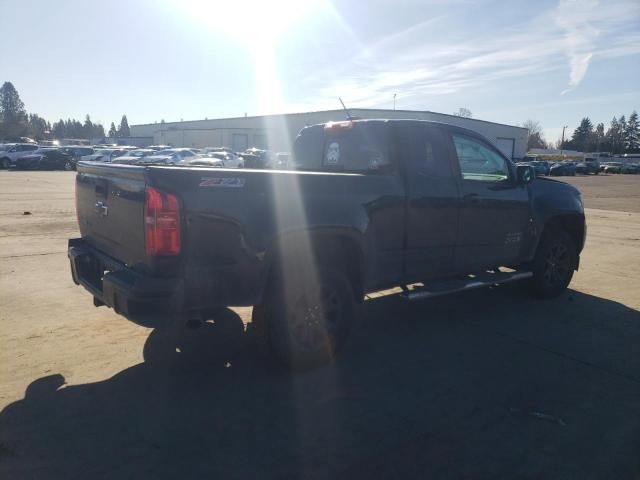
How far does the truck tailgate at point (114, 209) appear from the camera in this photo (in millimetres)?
3451

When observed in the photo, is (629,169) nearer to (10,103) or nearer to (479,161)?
(479,161)

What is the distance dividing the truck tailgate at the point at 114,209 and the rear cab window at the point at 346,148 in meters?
2.15

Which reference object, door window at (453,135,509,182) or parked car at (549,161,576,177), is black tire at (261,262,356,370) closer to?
door window at (453,135,509,182)

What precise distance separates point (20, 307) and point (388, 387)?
4.08m

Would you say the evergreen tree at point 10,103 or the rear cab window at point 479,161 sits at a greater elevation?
the evergreen tree at point 10,103

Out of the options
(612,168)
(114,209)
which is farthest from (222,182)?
(612,168)

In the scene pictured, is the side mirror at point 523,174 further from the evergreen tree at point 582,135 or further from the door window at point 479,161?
the evergreen tree at point 582,135

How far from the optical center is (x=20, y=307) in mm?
5441

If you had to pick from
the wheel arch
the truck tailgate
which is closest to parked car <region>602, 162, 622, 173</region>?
the wheel arch

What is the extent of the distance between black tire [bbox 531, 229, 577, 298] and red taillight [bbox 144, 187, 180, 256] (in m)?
4.67

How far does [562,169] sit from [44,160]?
171ft

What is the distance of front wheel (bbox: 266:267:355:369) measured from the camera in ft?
12.7

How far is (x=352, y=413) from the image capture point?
3504 millimetres

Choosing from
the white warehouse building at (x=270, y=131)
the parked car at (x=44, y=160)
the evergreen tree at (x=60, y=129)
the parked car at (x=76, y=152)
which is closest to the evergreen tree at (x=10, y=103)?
the evergreen tree at (x=60, y=129)
